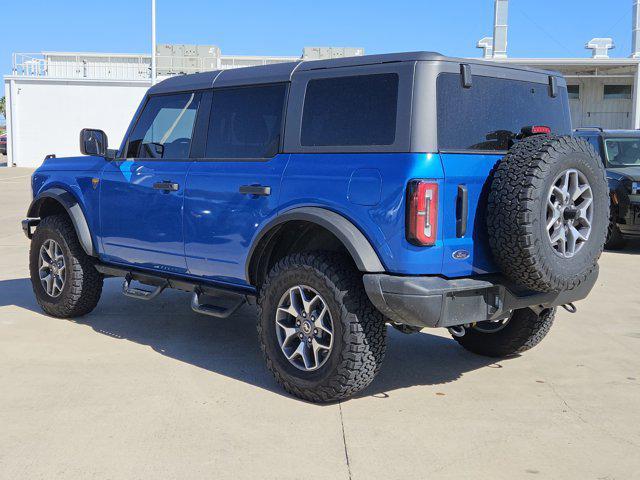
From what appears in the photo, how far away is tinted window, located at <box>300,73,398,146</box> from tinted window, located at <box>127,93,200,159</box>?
123 centimetres

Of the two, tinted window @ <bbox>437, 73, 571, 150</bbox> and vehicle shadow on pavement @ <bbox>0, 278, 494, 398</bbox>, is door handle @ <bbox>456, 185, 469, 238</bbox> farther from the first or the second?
vehicle shadow on pavement @ <bbox>0, 278, 494, 398</bbox>

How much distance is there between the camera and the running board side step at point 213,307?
538 cm

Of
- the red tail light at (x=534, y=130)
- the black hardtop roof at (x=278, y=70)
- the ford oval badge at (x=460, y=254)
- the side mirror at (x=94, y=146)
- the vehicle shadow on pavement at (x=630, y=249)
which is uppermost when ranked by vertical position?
the black hardtop roof at (x=278, y=70)

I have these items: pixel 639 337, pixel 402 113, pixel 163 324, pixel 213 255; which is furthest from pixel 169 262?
pixel 639 337

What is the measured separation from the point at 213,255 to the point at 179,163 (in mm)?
801

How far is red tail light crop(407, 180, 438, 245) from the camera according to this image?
4191 millimetres

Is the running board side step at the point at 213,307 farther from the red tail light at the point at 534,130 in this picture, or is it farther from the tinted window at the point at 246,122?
the red tail light at the point at 534,130

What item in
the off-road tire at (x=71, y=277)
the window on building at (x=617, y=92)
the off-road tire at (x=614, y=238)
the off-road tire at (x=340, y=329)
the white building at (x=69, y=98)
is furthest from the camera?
the white building at (x=69, y=98)

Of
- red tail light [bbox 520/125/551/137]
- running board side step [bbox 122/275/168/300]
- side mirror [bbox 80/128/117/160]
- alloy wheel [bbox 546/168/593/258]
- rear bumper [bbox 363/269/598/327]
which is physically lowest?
running board side step [bbox 122/275/168/300]

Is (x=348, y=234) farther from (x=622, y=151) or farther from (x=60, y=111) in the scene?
(x=60, y=111)

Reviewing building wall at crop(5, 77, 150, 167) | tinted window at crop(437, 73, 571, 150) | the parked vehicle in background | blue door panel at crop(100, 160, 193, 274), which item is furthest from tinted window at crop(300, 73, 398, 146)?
building wall at crop(5, 77, 150, 167)

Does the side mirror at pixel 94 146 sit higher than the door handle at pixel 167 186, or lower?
higher

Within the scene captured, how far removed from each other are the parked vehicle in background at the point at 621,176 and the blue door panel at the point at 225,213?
7.22 metres

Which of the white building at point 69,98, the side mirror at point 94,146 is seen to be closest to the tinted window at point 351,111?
the side mirror at point 94,146
